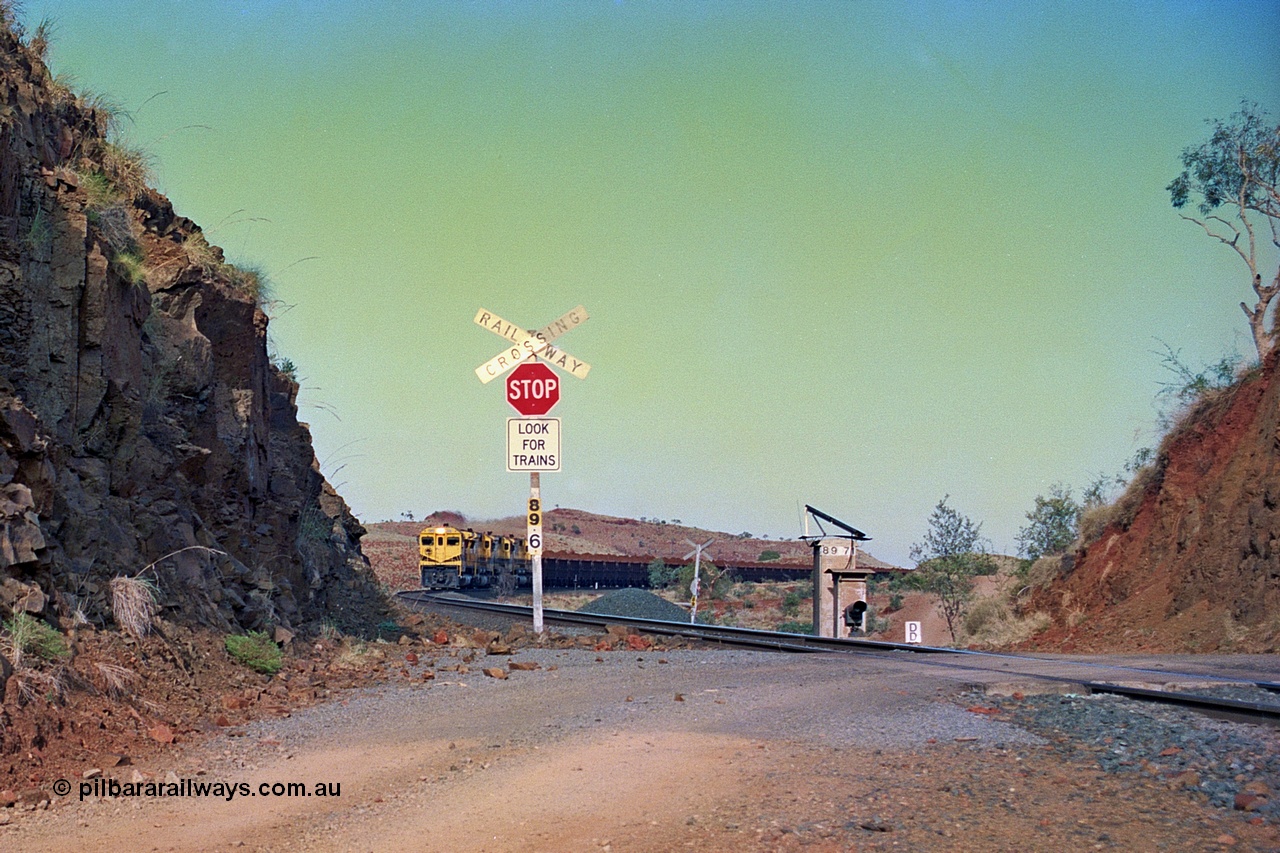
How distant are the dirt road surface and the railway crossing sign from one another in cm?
820

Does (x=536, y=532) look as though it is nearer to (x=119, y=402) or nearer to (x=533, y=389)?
(x=533, y=389)

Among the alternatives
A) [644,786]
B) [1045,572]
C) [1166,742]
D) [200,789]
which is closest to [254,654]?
[200,789]

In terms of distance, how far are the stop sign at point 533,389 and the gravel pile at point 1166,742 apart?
889 cm

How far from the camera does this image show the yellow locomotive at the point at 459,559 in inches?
1996

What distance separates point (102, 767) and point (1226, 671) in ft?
37.7

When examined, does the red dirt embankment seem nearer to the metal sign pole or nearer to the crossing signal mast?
the crossing signal mast

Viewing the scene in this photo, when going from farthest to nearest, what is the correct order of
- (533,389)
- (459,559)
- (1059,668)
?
(459,559) < (533,389) < (1059,668)

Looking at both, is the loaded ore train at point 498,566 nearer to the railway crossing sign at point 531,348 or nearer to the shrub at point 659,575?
the shrub at point 659,575

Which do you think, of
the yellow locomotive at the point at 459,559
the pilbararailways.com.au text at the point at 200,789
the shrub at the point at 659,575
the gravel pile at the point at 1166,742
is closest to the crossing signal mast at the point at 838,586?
the gravel pile at the point at 1166,742

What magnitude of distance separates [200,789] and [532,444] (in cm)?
1093

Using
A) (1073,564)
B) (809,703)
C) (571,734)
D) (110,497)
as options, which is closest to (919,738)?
(809,703)

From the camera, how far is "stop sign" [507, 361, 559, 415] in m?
17.3

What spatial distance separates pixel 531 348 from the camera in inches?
684

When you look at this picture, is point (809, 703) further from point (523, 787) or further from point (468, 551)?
point (468, 551)
